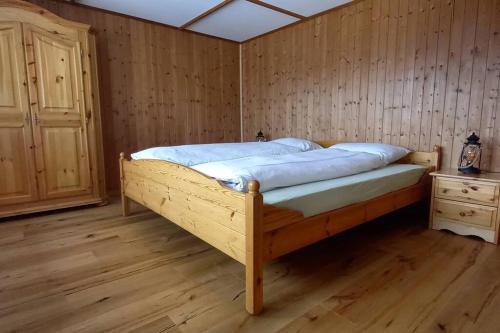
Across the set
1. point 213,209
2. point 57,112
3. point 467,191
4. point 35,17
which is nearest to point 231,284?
point 213,209

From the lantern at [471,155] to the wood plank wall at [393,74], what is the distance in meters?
0.16

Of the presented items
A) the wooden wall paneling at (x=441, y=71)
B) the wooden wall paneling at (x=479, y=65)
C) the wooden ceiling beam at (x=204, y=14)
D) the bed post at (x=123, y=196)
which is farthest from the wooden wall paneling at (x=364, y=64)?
the bed post at (x=123, y=196)

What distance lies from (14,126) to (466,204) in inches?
152

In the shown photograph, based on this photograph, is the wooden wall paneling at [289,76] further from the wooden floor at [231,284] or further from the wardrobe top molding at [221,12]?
the wooden floor at [231,284]

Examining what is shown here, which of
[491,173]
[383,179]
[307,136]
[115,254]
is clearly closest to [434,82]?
[491,173]

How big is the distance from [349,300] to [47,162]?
2.88 meters

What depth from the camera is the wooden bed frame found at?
134 centimetres

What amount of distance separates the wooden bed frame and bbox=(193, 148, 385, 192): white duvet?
110 mm

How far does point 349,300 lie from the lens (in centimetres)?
148

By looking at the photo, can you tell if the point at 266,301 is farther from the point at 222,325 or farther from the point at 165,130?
the point at 165,130

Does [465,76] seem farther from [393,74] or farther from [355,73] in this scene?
[355,73]

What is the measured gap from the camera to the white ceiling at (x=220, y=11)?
3.11 meters

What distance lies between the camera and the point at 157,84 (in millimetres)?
3838

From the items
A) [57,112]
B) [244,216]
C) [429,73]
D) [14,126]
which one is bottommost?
[244,216]
